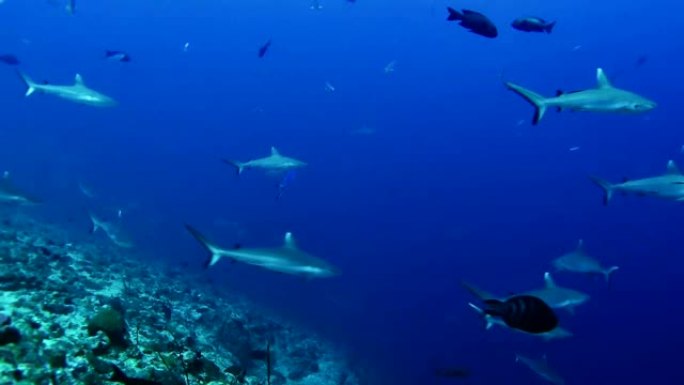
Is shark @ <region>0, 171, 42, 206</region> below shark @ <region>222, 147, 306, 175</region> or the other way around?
the other way around

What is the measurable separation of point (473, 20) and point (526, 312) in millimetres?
4919

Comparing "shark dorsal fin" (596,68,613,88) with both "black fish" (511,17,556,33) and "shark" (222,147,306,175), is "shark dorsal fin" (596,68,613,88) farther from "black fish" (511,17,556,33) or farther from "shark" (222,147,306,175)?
"shark" (222,147,306,175)

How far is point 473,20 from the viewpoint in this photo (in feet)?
23.8

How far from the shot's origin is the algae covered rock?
5645 mm

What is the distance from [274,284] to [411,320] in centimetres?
847

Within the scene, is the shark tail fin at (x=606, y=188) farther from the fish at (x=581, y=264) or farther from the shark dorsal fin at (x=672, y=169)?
the fish at (x=581, y=264)

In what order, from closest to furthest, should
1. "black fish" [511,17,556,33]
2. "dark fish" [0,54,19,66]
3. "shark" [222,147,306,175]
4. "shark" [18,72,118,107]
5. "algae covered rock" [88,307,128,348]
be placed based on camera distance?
1. "algae covered rock" [88,307,128,348]
2. "black fish" [511,17,556,33]
3. "shark" [18,72,118,107]
4. "shark" [222,147,306,175]
5. "dark fish" [0,54,19,66]

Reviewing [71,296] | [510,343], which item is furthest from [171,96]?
[71,296]

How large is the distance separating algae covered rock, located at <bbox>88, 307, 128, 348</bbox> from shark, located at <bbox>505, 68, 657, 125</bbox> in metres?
5.71

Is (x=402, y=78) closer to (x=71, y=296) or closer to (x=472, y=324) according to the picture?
(x=472, y=324)

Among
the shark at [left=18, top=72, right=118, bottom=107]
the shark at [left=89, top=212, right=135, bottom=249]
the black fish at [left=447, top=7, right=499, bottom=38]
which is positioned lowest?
the shark at [left=89, top=212, right=135, bottom=249]

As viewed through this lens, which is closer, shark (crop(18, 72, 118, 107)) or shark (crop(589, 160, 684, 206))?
shark (crop(589, 160, 684, 206))

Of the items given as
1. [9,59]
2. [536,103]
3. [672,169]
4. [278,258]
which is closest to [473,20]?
[536,103]

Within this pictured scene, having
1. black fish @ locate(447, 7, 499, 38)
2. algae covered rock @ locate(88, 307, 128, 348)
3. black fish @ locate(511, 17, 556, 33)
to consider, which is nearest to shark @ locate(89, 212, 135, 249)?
algae covered rock @ locate(88, 307, 128, 348)
